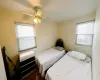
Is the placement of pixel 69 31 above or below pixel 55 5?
below

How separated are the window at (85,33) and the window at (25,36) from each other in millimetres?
2150

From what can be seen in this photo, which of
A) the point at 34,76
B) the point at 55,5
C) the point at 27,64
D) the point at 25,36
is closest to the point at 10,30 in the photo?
the point at 25,36

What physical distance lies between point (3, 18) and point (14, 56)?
132 cm

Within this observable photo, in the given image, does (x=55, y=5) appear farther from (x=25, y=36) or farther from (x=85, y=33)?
(x=85, y=33)

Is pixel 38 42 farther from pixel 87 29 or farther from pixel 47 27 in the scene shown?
pixel 87 29

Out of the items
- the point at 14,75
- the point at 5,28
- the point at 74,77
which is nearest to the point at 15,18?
the point at 5,28

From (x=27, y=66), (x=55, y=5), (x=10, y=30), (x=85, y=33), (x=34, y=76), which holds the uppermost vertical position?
(x=55, y=5)

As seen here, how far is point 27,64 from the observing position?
1.95 metres

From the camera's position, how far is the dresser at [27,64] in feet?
6.01

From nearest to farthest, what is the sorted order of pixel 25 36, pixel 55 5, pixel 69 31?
pixel 55 5 < pixel 25 36 < pixel 69 31

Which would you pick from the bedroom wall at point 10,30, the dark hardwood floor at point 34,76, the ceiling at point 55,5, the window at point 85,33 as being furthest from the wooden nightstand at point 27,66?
the window at point 85,33

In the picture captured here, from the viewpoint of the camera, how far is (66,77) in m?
1.29

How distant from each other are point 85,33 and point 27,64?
267 cm

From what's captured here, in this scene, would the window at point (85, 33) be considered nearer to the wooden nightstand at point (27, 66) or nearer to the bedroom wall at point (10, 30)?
the bedroom wall at point (10, 30)
